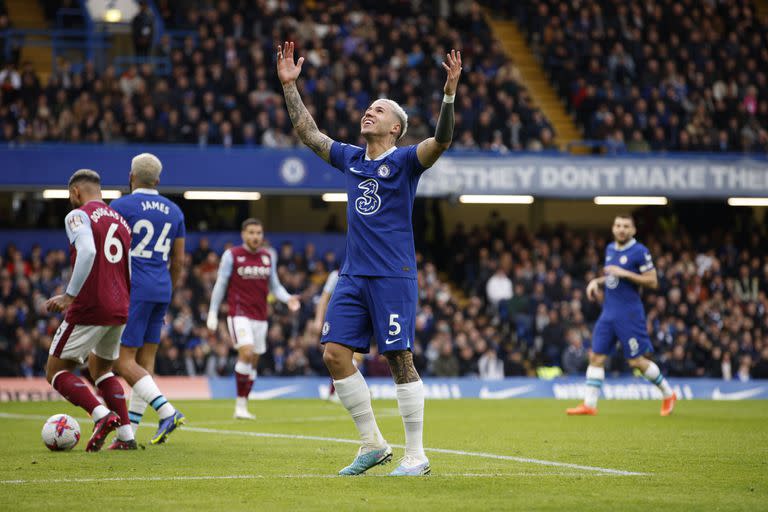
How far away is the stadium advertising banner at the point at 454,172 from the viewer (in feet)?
85.6

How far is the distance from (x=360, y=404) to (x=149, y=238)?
3.57 meters

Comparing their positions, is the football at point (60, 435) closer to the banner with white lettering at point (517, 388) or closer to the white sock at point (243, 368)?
the white sock at point (243, 368)

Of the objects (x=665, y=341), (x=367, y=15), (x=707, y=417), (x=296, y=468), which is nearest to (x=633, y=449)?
(x=296, y=468)

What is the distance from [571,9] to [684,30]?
331 cm

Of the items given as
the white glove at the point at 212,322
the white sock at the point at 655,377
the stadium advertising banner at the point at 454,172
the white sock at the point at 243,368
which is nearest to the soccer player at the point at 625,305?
the white sock at the point at 655,377

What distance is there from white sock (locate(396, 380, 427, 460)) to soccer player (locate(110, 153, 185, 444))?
3162 millimetres

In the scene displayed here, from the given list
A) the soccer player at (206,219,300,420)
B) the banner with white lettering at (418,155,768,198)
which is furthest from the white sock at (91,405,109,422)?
the banner with white lettering at (418,155,768,198)

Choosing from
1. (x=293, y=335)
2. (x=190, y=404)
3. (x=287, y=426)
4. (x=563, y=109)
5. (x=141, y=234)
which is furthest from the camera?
(x=563, y=109)

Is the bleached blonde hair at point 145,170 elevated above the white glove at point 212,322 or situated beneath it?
elevated above

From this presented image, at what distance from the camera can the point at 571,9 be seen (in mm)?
34875

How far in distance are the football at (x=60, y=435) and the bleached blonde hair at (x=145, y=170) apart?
2279mm

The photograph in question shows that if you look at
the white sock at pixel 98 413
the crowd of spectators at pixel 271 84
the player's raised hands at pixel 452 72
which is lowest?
the white sock at pixel 98 413

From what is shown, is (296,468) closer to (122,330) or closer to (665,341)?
(122,330)

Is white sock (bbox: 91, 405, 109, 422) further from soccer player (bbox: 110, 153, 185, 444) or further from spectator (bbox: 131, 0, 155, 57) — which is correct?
spectator (bbox: 131, 0, 155, 57)
